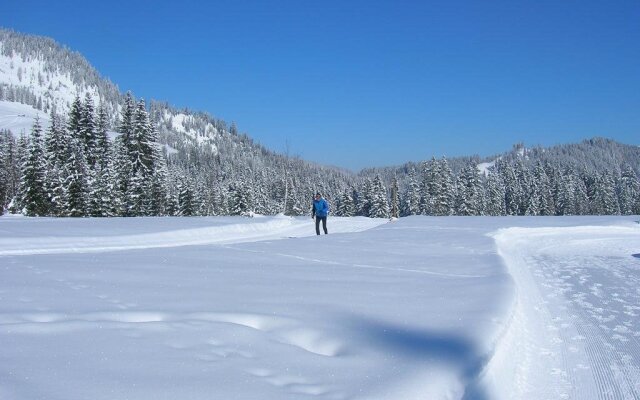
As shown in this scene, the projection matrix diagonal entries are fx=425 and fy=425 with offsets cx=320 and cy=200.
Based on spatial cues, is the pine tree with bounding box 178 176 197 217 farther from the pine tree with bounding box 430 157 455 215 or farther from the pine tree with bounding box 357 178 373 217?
the pine tree with bounding box 430 157 455 215

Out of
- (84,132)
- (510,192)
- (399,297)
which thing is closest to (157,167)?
(84,132)

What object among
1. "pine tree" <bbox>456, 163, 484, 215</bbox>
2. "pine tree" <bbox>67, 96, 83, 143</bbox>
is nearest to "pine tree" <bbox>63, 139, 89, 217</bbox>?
"pine tree" <bbox>67, 96, 83, 143</bbox>

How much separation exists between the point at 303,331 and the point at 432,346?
115 centimetres

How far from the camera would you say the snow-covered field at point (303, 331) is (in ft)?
9.16

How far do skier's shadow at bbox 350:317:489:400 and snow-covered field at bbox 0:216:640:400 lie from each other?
0.02 m

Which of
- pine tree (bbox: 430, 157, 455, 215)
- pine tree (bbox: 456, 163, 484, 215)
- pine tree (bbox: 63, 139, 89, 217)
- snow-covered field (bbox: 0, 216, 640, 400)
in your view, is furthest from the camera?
pine tree (bbox: 456, 163, 484, 215)

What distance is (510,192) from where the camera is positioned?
74.8m

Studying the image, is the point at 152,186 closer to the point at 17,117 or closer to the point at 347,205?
the point at 347,205

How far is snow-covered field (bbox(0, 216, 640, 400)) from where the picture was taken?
2793mm

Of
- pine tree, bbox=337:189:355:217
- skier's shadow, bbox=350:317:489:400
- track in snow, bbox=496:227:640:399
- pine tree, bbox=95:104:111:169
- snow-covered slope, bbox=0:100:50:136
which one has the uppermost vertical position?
snow-covered slope, bbox=0:100:50:136

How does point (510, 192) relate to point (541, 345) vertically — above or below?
above

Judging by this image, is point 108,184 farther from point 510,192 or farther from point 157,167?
point 510,192

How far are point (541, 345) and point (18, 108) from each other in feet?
688

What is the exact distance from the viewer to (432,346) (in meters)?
3.72
